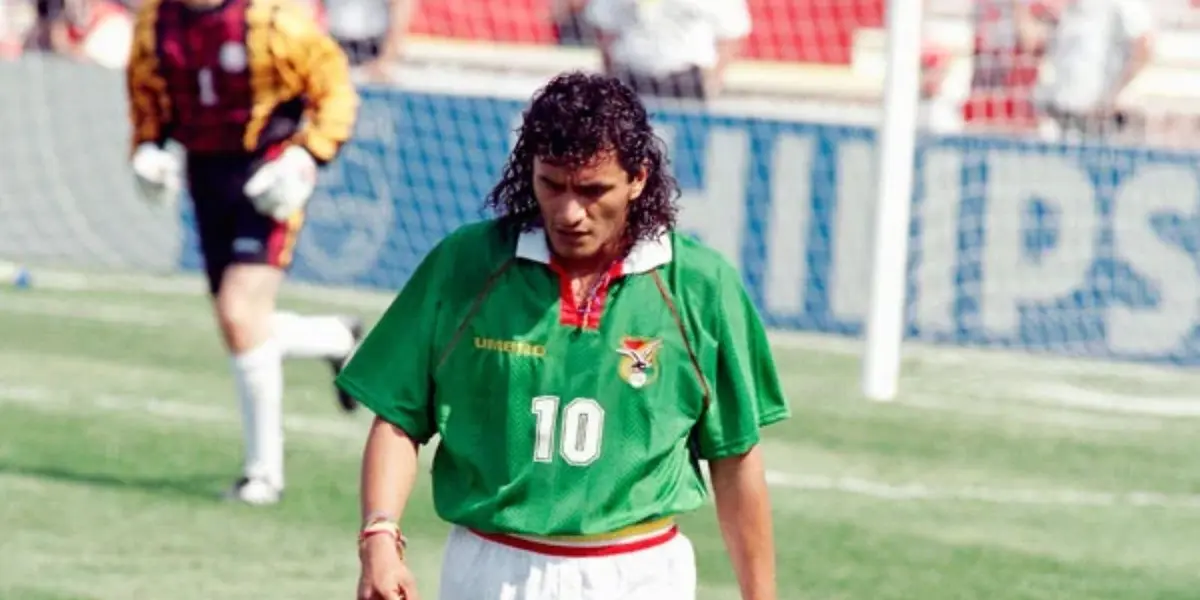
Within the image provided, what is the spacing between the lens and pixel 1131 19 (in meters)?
15.6

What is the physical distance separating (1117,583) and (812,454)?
98.2 inches

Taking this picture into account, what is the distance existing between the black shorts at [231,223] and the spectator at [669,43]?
6.11 metres

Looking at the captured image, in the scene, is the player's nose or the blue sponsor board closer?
the player's nose

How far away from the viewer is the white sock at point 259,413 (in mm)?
9047

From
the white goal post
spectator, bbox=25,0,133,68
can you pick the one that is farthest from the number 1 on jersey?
spectator, bbox=25,0,133,68

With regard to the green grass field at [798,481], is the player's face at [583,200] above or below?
above

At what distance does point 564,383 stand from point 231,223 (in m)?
4.71

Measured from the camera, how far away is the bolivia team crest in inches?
183

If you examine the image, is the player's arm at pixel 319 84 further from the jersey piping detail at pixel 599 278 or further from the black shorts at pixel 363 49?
the black shorts at pixel 363 49

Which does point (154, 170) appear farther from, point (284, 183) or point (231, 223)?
point (284, 183)

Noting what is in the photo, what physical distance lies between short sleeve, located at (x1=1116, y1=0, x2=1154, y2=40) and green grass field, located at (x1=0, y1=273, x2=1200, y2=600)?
265 cm

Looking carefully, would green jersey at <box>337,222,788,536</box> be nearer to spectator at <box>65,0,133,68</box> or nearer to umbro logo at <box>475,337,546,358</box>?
umbro logo at <box>475,337,546,358</box>

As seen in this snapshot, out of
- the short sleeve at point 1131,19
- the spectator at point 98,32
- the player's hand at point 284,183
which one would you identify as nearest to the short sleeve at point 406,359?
the player's hand at point 284,183

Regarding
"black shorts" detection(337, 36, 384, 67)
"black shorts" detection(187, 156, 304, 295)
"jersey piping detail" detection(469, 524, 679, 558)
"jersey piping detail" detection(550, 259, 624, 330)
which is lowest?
"black shorts" detection(337, 36, 384, 67)
